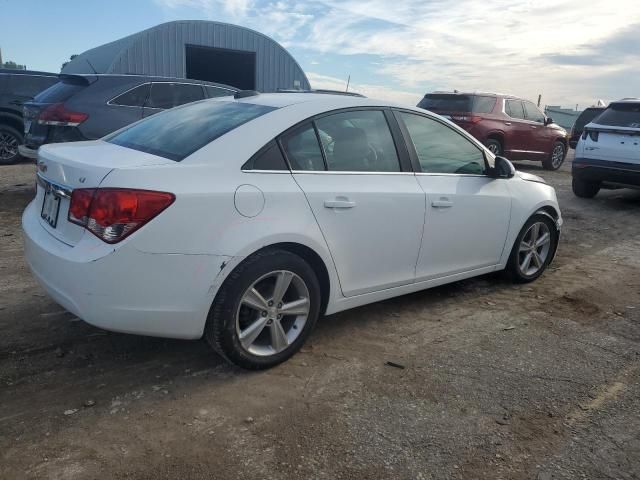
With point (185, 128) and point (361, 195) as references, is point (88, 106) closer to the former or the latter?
point (185, 128)

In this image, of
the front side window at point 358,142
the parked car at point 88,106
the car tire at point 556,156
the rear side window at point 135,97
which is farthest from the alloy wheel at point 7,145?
the car tire at point 556,156

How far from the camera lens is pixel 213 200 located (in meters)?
2.76

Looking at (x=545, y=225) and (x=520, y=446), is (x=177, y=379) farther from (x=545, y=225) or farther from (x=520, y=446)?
(x=545, y=225)

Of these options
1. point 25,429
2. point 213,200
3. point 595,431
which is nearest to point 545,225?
point 595,431

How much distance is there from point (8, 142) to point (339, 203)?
32.4 ft

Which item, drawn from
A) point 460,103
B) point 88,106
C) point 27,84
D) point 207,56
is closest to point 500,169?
point 88,106

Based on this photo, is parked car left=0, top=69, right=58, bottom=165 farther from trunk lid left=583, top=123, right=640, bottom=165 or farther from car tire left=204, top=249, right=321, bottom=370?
trunk lid left=583, top=123, right=640, bottom=165

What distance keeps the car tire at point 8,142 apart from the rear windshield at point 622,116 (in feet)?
34.8

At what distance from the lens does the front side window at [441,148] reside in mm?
3885

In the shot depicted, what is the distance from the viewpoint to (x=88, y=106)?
743 centimetres

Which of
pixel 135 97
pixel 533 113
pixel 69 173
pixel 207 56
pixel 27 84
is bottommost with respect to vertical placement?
pixel 69 173

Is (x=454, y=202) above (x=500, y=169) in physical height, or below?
below

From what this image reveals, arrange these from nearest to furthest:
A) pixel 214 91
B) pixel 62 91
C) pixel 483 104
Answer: pixel 62 91 → pixel 214 91 → pixel 483 104

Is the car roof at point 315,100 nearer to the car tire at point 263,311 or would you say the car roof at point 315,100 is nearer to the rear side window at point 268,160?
the rear side window at point 268,160
